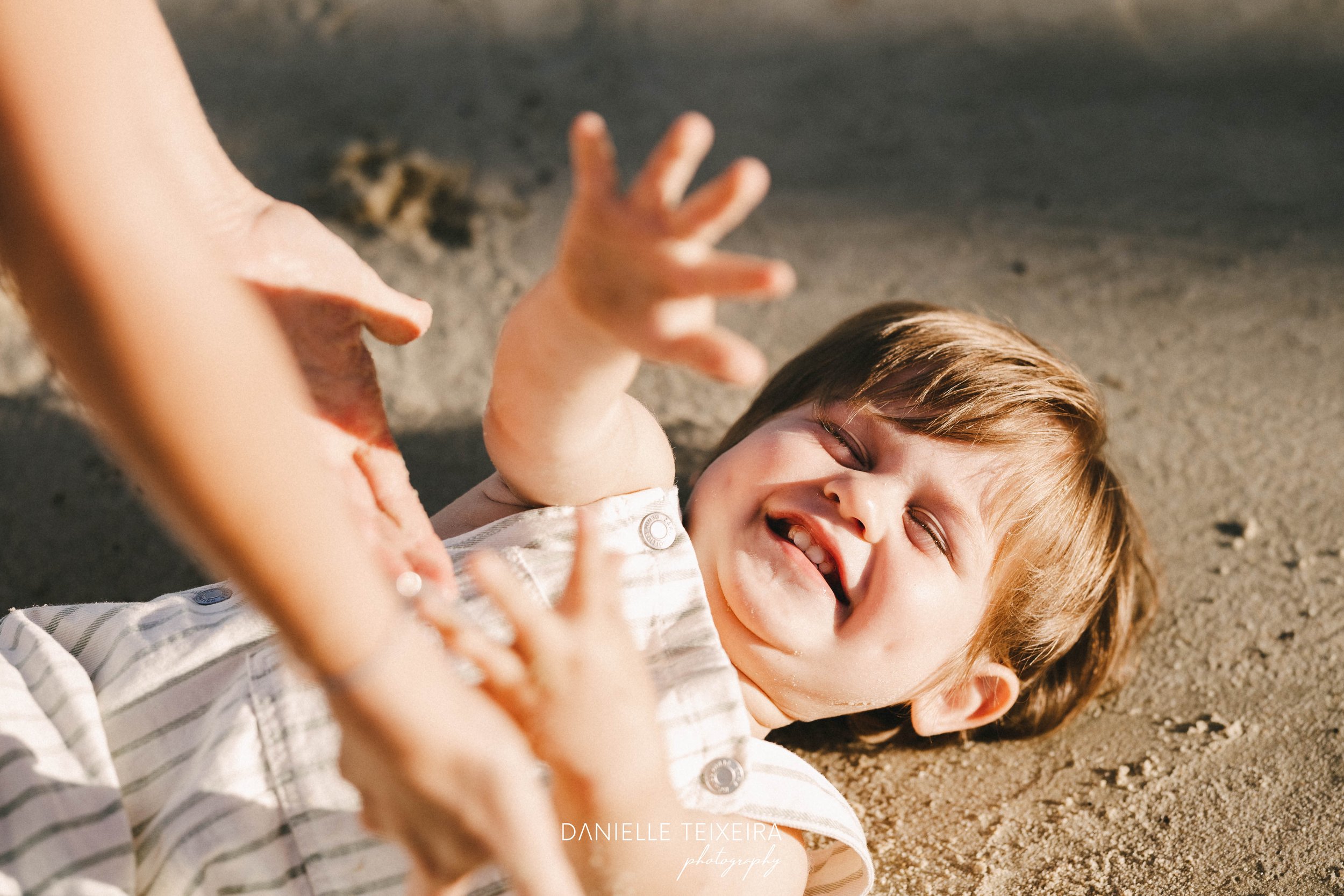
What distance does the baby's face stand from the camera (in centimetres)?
100

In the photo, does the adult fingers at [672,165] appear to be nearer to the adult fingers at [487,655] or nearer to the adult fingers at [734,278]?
the adult fingers at [734,278]

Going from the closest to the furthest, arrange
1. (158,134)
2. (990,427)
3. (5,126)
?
(5,126) < (158,134) < (990,427)

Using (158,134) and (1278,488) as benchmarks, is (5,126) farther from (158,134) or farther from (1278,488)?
(1278,488)

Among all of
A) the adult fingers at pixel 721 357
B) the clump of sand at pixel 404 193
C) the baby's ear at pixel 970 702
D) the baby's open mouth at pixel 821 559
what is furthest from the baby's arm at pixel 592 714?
the clump of sand at pixel 404 193

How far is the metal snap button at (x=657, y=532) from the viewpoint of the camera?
3.52ft

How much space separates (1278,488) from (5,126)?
5.40ft

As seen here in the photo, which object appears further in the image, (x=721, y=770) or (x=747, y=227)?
(x=747, y=227)

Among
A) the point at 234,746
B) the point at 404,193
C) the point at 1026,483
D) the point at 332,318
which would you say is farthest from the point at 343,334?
the point at 404,193

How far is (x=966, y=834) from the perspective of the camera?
115 centimetres

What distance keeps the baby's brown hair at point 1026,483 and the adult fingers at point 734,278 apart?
560 millimetres

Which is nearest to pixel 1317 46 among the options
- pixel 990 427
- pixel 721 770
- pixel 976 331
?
pixel 976 331

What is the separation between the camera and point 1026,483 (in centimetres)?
112

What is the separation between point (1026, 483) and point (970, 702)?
0.90ft

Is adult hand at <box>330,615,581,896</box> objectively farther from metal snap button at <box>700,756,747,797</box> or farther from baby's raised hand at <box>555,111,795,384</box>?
metal snap button at <box>700,756,747,797</box>
